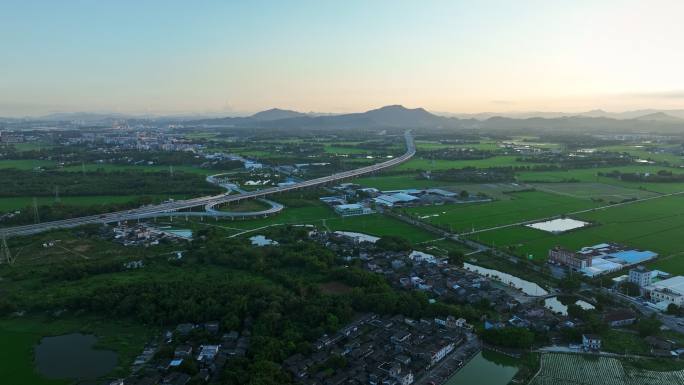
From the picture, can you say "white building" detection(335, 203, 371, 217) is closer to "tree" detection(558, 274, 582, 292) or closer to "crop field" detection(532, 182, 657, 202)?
"tree" detection(558, 274, 582, 292)

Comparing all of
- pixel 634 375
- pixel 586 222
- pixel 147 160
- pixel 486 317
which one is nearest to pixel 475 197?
pixel 586 222

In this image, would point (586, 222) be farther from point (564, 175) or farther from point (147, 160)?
point (147, 160)

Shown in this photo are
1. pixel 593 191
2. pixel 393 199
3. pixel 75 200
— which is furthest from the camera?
pixel 593 191

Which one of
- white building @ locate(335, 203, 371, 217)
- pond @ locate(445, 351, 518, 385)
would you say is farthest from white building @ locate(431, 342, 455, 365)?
white building @ locate(335, 203, 371, 217)

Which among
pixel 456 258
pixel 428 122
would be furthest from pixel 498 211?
pixel 428 122

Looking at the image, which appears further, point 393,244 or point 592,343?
point 393,244

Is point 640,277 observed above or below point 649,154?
below

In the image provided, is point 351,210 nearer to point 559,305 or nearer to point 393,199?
point 393,199
